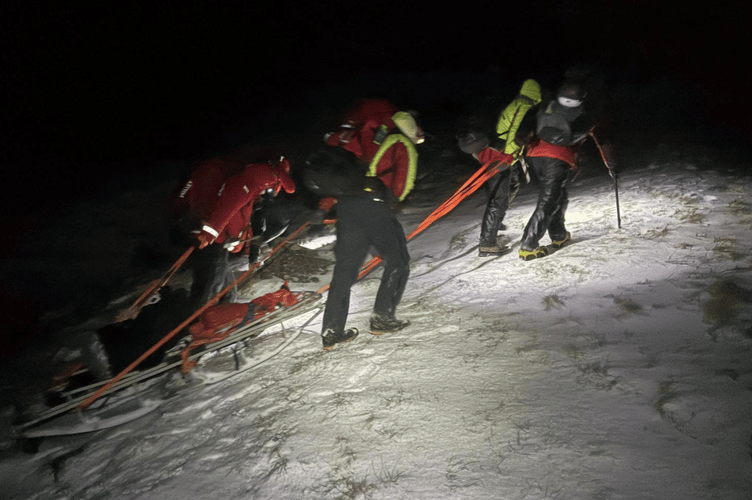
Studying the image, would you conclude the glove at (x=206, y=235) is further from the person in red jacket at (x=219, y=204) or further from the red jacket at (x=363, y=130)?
the red jacket at (x=363, y=130)

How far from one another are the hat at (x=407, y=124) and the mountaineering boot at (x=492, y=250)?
91.7 inches

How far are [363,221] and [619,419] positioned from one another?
7.49ft

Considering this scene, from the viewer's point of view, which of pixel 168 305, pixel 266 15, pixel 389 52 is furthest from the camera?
pixel 266 15

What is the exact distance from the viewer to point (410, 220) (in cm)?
816

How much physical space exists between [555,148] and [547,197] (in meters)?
0.55

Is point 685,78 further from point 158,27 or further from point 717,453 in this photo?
point 158,27

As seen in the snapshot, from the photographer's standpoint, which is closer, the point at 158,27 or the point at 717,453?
the point at 717,453

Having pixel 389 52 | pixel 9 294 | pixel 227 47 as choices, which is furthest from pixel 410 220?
pixel 227 47

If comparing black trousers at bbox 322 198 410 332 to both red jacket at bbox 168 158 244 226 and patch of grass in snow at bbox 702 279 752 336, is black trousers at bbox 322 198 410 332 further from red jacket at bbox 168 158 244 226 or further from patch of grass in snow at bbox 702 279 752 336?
patch of grass in snow at bbox 702 279 752 336

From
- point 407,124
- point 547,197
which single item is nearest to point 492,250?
point 547,197

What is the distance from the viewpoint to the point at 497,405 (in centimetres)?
269

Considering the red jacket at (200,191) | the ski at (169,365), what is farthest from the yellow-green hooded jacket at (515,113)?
the red jacket at (200,191)

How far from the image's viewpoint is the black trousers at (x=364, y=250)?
144 inches

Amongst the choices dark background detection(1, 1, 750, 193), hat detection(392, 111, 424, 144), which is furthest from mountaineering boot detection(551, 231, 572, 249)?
dark background detection(1, 1, 750, 193)
